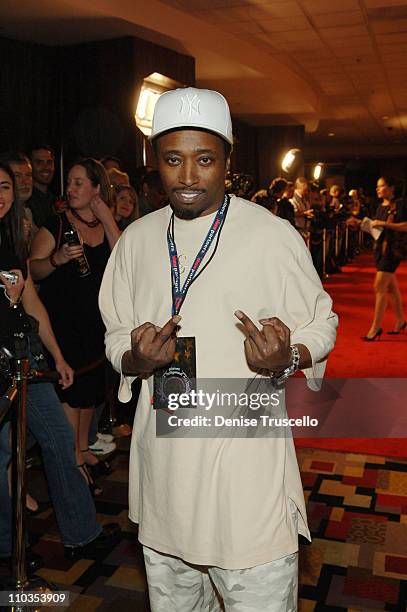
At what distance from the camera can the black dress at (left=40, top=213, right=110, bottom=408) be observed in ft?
10.5

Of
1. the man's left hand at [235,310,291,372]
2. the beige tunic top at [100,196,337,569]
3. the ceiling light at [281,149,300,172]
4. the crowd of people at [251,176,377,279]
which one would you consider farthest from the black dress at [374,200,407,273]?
the ceiling light at [281,149,300,172]

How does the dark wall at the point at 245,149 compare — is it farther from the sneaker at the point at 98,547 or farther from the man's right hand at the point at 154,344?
the man's right hand at the point at 154,344

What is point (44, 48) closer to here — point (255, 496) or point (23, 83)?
point (23, 83)

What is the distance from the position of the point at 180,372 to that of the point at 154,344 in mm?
145

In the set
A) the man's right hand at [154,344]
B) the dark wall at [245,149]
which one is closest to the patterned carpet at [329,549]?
the man's right hand at [154,344]

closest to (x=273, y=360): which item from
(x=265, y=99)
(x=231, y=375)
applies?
(x=231, y=375)

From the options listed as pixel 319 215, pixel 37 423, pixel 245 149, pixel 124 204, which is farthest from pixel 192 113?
pixel 245 149

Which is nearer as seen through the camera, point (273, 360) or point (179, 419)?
point (273, 360)

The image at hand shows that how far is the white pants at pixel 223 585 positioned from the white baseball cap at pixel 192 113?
94 centimetres

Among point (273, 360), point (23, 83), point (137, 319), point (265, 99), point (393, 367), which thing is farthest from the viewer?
point (265, 99)

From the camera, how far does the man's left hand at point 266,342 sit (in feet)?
4.32

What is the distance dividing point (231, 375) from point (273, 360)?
16cm

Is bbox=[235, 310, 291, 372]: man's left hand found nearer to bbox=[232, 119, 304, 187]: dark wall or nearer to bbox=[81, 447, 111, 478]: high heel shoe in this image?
bbox=[81, 447, 111, 478]: high heel shoe

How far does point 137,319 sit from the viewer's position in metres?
1.62
